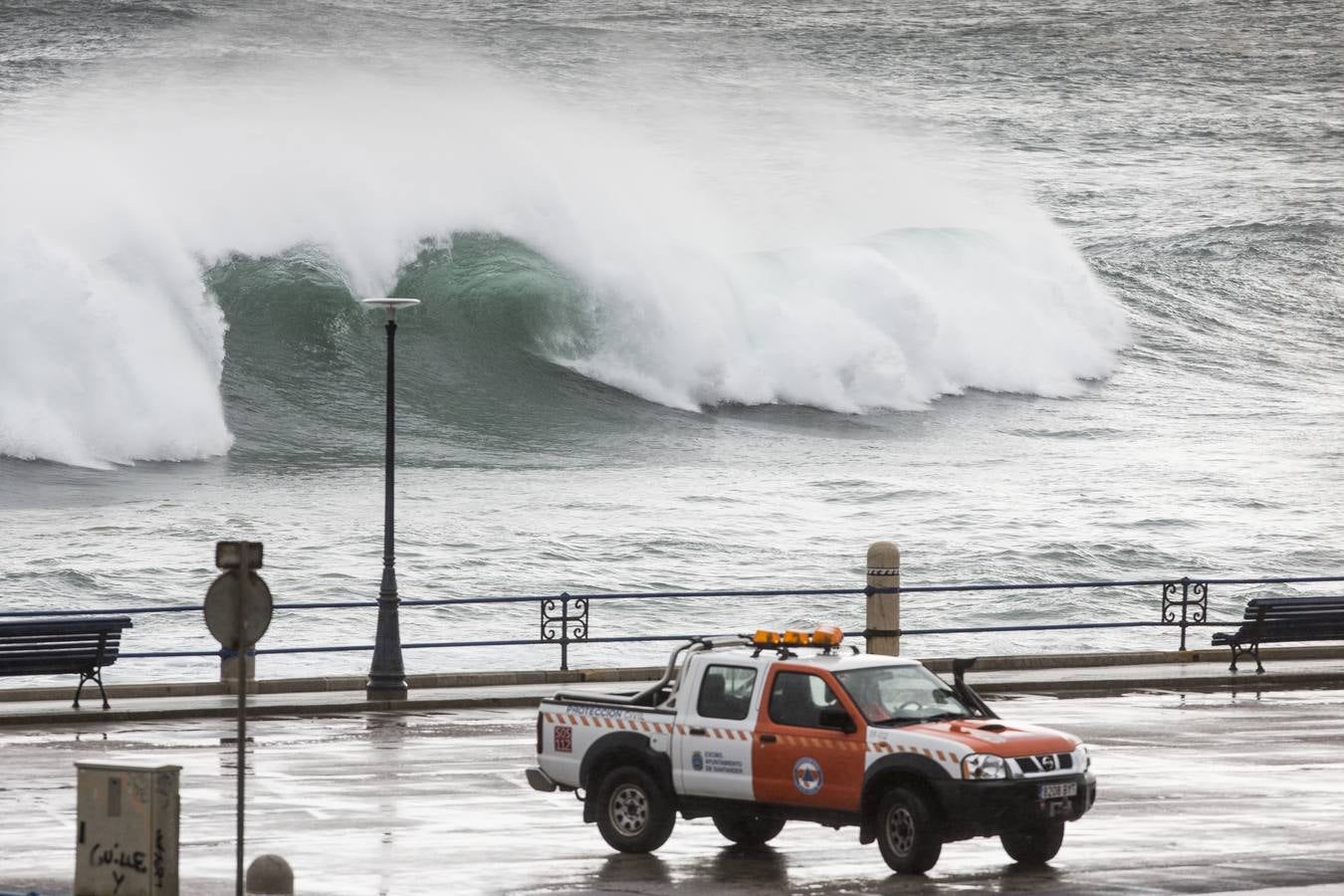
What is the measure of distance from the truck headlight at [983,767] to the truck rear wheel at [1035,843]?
16.9 inches

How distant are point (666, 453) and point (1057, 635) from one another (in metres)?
12.4

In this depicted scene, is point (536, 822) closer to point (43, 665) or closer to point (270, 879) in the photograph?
point (270, 879)

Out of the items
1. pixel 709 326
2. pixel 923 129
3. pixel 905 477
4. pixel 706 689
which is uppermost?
pixel 923 129

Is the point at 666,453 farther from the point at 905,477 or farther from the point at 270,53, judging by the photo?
the point at 270,53

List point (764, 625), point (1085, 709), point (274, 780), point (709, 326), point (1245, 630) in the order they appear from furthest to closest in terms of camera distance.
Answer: point (709, 326) < point (764, 625) < point (1245, 630) < point (1085, 709) < point (274, 780)

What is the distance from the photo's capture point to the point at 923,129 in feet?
265

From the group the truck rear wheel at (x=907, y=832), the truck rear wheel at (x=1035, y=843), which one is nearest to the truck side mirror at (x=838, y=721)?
→ the truck rear wheel at (x=907, y=832)

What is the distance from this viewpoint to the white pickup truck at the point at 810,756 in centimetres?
1129

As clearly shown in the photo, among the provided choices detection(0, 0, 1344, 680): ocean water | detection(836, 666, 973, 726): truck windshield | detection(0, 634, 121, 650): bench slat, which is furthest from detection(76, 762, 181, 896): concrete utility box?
detection(0, 0, 1344, 680): ocean water

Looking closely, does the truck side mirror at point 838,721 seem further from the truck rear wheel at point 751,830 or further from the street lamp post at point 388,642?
the street lamp post at point 388,642

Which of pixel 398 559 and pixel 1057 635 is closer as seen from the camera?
pixel 1057 635

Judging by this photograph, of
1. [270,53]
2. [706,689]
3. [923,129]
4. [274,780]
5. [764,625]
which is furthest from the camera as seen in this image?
[270,53]

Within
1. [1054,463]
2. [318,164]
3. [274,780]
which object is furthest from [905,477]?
[274,780]

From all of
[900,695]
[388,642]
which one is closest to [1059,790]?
[900,695]
